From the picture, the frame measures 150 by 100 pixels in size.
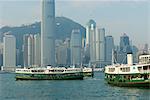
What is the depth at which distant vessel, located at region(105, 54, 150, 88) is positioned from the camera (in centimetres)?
4641

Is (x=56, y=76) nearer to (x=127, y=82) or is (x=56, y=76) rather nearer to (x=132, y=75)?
(x=127, y=82)

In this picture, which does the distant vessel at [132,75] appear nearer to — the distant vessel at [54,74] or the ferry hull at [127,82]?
the ferry hull at [127,82]

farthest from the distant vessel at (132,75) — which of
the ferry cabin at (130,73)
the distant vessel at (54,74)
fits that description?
the distant vessel at (54,74)

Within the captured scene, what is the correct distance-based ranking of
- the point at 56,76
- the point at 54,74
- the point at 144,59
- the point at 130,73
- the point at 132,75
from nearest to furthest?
the point at 132,75
the point at 130,73
the point at 144,59
the point at 56,76
the point at 54,74

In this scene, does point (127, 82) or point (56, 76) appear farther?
point (56, 76)

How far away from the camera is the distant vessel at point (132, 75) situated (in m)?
46.4

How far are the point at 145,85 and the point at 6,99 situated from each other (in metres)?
15.7

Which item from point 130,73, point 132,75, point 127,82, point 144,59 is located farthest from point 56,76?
point 132,75

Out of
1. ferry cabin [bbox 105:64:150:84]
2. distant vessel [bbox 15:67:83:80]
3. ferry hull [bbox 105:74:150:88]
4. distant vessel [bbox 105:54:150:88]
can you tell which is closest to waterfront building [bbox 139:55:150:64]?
distant vessel [bbox 105:54:150:88]

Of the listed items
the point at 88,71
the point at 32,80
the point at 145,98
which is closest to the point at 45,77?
the point at 32,80

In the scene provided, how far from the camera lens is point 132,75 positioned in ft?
158

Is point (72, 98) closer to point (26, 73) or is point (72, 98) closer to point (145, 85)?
point (145, 85)

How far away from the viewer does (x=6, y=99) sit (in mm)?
40938

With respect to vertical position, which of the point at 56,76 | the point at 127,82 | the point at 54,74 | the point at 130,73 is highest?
the point at 130,73
